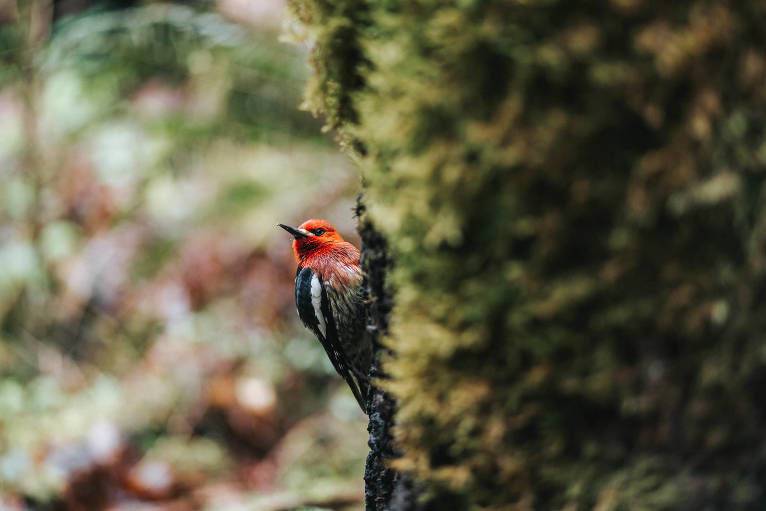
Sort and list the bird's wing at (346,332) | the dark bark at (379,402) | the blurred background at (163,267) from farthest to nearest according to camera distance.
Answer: the blurred background at (163,267) → the bird's wing at (346,332) → the dark bark at (379,402)

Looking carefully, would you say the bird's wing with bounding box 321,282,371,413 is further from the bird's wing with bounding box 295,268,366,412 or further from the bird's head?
the bird's head

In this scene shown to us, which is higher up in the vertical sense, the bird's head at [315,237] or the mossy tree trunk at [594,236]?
the bird's head at [315,237]

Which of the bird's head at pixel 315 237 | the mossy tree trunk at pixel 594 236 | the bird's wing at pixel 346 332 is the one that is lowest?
the mossy tree trunk at pixel 594 236

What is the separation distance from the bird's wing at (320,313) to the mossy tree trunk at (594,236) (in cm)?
196

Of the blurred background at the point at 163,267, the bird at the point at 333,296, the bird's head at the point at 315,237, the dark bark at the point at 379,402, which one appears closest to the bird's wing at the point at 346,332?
the bird at the point at 333,296

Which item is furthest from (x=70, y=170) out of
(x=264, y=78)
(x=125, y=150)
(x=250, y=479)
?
(x=250, y=479)

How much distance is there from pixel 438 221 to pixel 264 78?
4.36 meters

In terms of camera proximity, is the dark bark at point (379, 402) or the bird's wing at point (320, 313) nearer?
the dark bark at point (379, 402)

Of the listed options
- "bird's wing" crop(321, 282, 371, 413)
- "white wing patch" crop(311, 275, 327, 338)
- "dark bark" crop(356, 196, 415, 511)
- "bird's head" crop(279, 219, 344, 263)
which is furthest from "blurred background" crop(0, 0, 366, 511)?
"dark bark" crop(356, 196, 415, 511)

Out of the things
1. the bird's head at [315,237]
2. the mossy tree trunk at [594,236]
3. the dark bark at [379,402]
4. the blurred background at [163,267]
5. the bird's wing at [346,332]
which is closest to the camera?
the mossy tree trunk at [594,236]

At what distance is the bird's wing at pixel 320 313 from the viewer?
2.86 m

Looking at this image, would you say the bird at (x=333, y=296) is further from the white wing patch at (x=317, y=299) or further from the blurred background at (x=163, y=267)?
the blurred background at (x=163, y=267)

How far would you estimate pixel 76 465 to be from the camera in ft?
13.6

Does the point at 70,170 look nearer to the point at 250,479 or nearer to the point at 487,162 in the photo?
the point at 250,479
